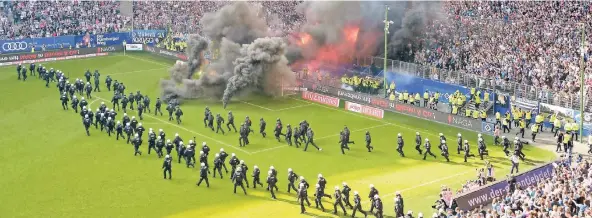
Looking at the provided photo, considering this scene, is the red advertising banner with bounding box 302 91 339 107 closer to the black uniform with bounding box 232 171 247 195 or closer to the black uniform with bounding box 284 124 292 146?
the black uniform with bounding box 284 124 292 146

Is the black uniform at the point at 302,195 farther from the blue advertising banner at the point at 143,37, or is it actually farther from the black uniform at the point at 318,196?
the blue advertising banner at the point at 143,37

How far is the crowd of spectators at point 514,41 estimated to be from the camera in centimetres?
4916

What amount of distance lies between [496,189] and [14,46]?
178ft

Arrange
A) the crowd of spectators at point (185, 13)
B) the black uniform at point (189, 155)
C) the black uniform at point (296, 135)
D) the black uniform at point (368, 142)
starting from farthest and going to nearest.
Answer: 1. the crowd of spectators at point (185, 13)
2. the black uniform at point (296, 135)
3. the black uniform at point (368, 142)
4. the black uniform at point (189, 155)

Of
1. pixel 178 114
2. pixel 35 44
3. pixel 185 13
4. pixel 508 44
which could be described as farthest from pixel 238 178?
pixel 185 13

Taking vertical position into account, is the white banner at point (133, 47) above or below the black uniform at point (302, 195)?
above

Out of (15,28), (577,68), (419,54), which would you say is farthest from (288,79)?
(15,28)

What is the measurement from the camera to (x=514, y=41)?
176 ft

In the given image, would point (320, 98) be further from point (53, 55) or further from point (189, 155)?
point (53, 55)

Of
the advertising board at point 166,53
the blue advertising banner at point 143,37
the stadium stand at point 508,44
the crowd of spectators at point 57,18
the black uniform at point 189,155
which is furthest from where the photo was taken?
the crowd of spectators at point 57,18

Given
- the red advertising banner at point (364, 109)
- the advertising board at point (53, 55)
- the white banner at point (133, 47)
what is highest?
the white banner at point (133, 47)

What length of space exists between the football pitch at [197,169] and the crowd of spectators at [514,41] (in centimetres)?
814

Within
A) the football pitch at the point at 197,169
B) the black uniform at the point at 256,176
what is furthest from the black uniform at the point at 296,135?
the black uniform at the point at 256,176

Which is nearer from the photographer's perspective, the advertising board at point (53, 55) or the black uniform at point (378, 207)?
the black uniform at point (378, 207)
